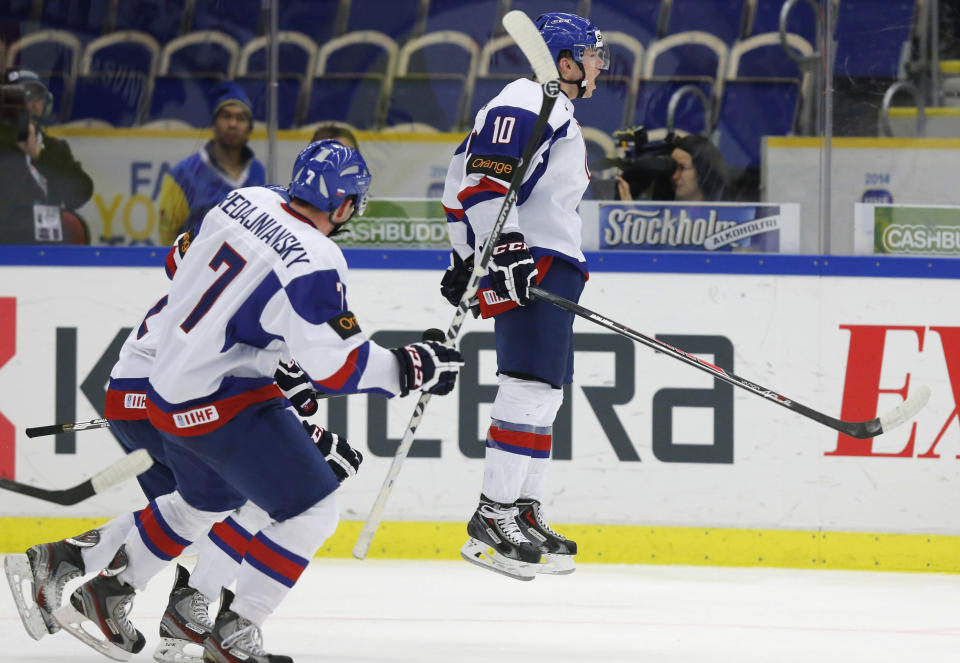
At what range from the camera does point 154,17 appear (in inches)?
208

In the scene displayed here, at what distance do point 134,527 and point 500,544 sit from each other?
3.03ft

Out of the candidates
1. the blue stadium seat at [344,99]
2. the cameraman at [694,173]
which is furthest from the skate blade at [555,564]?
the blue stadium seat at [344,99]

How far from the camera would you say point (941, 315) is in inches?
192

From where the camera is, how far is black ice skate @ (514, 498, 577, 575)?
3828 mm

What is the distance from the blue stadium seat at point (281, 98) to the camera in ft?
17.3

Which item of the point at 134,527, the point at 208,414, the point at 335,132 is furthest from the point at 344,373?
the point at 335,132

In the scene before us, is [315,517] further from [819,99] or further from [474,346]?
[819,99]

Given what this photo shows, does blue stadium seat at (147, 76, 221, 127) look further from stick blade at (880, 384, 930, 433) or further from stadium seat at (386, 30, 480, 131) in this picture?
stick blade at (880, 384, 930, 433)

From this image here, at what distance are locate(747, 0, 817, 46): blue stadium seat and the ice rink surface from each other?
5.97 ft

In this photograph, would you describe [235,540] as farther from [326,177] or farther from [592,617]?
[592,617]

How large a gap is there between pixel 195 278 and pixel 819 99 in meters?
2.72

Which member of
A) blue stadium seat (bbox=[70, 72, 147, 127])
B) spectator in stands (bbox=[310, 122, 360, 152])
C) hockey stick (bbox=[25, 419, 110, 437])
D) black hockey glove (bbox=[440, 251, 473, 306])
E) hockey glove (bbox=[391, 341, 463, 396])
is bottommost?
hockey stick (bbox=[25, 419, 110, 437])

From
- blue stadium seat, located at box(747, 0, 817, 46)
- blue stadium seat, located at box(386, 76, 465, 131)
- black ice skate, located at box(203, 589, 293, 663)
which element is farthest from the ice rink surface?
blue stadium seat, located at box(747, 0, 817, 46)

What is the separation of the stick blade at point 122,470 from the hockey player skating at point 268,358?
0.12 metres
